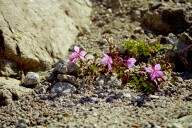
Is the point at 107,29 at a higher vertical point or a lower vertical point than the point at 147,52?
higher

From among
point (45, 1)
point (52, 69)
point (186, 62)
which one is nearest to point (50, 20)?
point (45, 1)

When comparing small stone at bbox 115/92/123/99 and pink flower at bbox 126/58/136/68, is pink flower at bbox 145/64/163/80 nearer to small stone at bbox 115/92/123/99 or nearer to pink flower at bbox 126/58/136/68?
pink flower at bbox 126/58/136/68

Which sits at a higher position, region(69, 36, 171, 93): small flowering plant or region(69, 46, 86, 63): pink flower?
region(69, 46, 86, 63): pink flower

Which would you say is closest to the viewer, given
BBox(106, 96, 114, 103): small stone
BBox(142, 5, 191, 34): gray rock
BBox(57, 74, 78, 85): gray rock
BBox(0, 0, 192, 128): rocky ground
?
BBox(0, 0, 192, 128): rocky ground

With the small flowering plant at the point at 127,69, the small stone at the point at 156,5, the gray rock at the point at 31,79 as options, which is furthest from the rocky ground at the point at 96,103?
the small stone at the point at 156,5

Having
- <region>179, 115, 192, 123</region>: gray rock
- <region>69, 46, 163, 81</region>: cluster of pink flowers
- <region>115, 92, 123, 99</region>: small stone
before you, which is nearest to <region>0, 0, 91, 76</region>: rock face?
<region>69, 46, 163, 81</region>: cluster of pink flowers

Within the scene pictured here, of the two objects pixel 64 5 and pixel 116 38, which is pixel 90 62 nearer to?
pixel 116 38

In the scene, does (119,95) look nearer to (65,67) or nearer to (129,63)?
(129,63)
